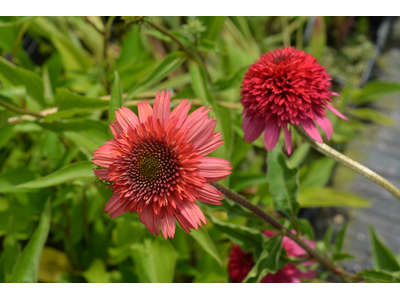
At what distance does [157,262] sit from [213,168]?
0.42 meters

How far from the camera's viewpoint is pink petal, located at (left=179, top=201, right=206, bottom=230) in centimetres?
48

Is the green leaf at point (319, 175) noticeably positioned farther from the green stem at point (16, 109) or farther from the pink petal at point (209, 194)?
the green stem at point (16, 109)

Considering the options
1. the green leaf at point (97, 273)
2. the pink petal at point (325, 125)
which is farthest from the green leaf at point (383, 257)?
the green leaf at point (97, 273)

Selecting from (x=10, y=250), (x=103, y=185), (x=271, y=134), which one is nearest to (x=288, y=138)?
(x=271, y=134)

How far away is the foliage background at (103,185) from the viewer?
2.31 ft

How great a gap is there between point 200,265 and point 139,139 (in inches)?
26.8

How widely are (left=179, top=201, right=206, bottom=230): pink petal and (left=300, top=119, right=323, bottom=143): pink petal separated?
0.79ft

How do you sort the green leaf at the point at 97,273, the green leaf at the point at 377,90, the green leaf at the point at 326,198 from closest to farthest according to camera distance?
the green leaf at the point at 97,273, the green leaf at the point at 326,198, the green leaf at the point at 377,90

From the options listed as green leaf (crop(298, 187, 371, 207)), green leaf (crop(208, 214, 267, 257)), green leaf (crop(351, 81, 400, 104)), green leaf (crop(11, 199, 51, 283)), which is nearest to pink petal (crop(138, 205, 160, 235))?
green leaf (crop(208, 214, 267, 257))

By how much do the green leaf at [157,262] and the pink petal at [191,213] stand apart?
1.11 feet

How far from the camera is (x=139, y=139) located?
49 centimetres

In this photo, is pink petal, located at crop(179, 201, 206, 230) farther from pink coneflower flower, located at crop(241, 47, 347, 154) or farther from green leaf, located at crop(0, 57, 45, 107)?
green leaf, located at crop(0, 57, 45, 107)

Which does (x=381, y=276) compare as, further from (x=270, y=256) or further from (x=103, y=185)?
(x=103, y=185)

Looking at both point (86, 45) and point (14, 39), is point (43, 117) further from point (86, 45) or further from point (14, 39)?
point (86, 45)
